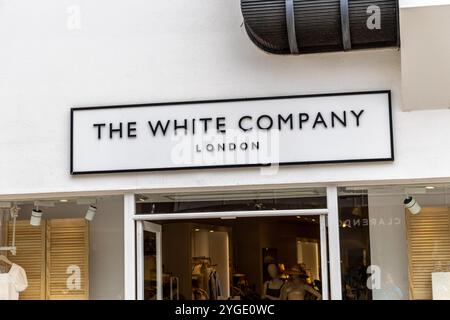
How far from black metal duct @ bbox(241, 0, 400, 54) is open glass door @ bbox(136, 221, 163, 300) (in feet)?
6.59

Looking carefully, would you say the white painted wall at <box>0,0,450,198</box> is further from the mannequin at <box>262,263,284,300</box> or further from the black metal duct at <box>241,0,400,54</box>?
the mannequin at <box>262,263,284,300</box>

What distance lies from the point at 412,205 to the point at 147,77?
2609mm

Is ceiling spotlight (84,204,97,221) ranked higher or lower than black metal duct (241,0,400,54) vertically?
lower

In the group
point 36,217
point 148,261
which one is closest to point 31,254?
point 36,217

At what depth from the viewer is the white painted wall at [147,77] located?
645 centimetres

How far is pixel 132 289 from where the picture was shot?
677 cm

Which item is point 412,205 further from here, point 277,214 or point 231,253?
point 231,253

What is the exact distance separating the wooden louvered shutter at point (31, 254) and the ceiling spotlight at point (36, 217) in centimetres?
3

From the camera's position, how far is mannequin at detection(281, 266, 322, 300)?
6.82 m

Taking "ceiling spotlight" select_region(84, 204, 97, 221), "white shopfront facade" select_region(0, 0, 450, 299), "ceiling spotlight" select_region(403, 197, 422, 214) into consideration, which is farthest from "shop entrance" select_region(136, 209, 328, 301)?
"ceiling spotlight" select_region(403, 197, 422, 214)

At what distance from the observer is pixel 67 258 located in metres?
7.17

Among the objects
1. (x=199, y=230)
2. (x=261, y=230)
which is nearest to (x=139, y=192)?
(x=199, y=230)

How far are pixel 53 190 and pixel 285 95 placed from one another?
7.40 feet

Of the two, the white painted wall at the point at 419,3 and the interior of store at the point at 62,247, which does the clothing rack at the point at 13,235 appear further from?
the white painted wall at the point at 419,3
